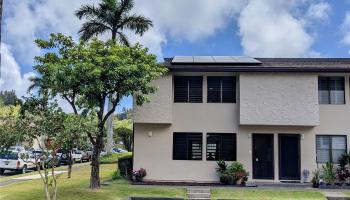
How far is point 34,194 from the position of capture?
16.8 m

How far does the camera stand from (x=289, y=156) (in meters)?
21.9

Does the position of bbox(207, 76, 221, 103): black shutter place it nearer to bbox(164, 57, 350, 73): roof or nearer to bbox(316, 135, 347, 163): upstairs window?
bbox(164, 57, 350, 73): roof

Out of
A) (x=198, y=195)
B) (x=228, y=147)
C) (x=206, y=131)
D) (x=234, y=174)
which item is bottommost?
(x=198, y=195)

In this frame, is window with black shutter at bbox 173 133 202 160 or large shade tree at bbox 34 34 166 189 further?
window with black shutter at bbox 173 133 202 160

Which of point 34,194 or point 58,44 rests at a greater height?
point 58,44

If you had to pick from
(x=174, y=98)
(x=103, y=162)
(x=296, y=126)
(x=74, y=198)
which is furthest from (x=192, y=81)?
(x=103, y=162)

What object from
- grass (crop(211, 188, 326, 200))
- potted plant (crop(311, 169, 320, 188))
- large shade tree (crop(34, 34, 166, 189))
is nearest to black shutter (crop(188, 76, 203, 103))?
large shade tree (crop(34, 34, 166, 189))

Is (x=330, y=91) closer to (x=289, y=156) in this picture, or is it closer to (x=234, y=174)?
(x=289, y=156)

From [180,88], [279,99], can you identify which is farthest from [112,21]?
[279,99]

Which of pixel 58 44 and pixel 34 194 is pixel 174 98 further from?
pixel 34 194

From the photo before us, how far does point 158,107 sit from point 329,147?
29.3 feet

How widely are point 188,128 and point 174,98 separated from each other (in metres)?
1.73

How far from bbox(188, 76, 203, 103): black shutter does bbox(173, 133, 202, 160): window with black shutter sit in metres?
1.82

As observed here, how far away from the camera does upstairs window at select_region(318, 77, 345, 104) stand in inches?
868
